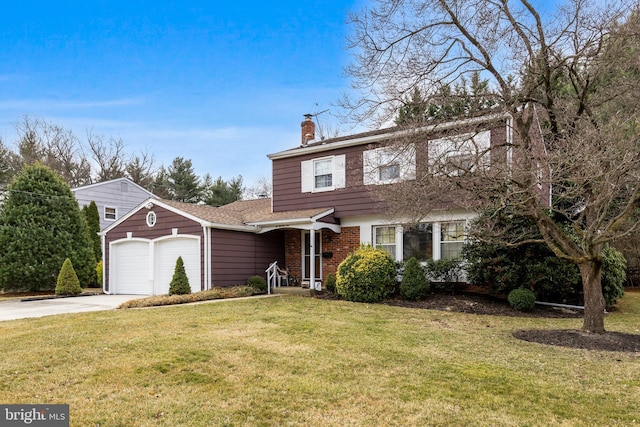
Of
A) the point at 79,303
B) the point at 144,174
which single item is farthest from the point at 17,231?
the point at 144,174

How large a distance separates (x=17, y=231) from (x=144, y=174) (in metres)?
20.1

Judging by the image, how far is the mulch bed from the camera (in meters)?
6.77

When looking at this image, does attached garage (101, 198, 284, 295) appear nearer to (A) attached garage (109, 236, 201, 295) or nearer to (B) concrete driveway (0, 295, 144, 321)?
(A) attached garage (109, 236, 201, 295)

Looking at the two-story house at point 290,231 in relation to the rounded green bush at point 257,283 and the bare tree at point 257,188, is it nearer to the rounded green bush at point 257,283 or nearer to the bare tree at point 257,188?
the rounded green bush at point 257,283

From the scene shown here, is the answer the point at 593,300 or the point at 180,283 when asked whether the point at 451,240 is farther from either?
Result: the point at 180,283

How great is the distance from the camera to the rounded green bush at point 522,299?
34.7ft

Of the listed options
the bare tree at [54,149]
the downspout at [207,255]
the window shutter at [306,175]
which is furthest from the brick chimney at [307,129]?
the bare tree at [54,149]

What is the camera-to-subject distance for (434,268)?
498 inches

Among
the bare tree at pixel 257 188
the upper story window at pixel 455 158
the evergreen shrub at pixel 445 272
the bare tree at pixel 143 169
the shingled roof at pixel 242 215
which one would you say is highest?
the bare tree at pixel 143 169

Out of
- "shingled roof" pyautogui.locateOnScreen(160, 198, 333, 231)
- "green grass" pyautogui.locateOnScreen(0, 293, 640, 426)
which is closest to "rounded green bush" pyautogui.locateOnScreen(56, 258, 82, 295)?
"shingled roof" pyautogui.locateOnScreen(160, 198, 333, 231)

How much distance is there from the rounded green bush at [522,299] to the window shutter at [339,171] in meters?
6.27

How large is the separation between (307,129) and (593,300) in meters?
12.3

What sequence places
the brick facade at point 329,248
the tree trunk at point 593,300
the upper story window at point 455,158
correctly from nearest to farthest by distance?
the tree trunk at point 593,300, the upper story window at point 455,158, the brick facade at point 329,248

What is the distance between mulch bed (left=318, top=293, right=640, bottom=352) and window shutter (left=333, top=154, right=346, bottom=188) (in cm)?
378
